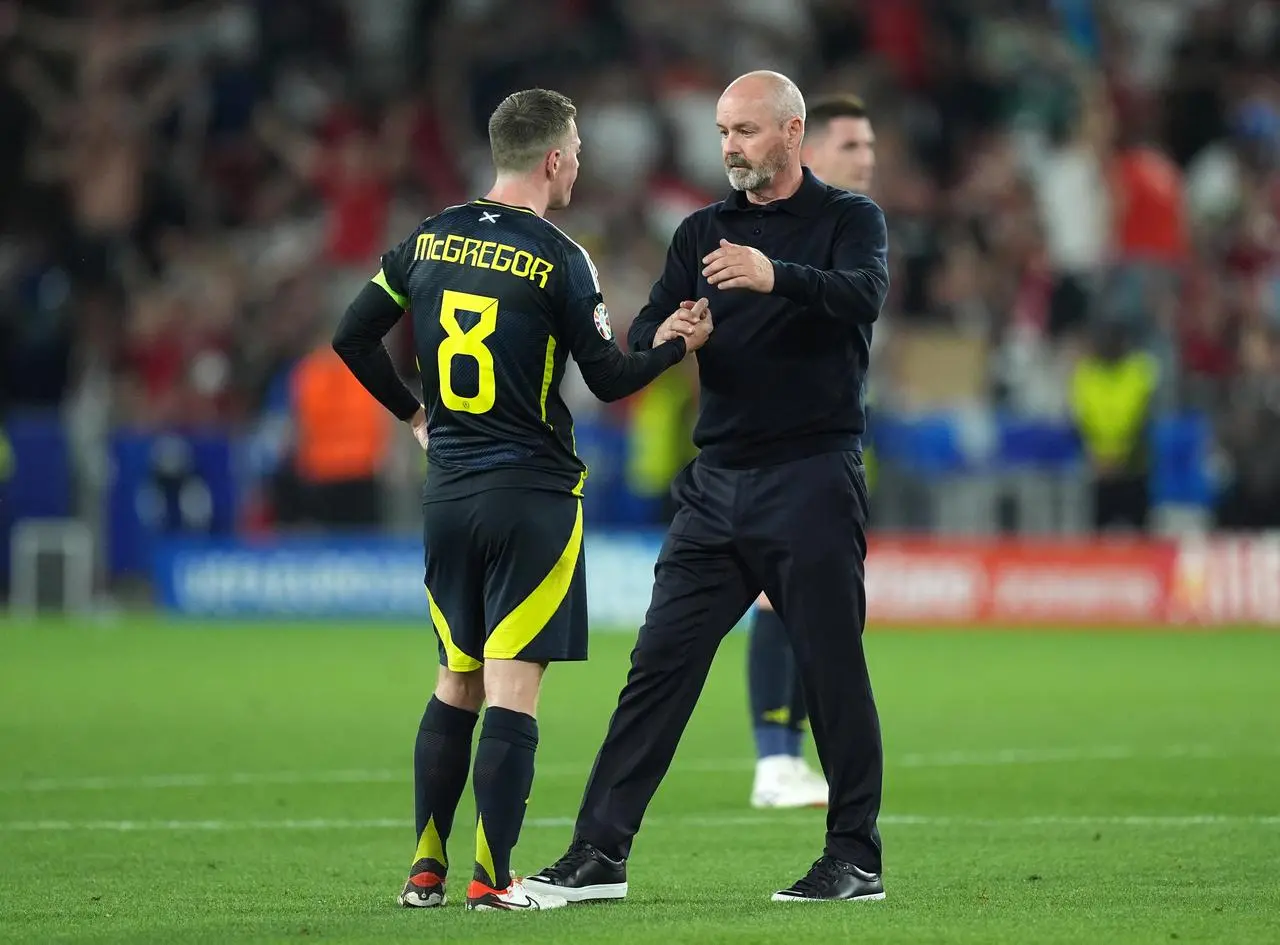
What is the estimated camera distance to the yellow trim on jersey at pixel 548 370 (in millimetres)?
7066

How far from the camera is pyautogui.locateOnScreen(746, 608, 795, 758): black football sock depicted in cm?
995

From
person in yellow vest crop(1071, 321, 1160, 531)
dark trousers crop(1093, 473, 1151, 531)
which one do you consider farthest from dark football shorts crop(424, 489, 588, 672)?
dark trousers crop(1093, 473, 1151, 531)

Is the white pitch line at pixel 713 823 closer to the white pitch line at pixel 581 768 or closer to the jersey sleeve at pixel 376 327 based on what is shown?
the white pitch line at pixel 581 768

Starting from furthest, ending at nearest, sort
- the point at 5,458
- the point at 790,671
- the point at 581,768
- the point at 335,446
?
1. the point at 5,458
2. the point at 335,446
3. the point at 581,768
4. the point at 790,671

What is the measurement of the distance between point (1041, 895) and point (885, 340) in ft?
47.3

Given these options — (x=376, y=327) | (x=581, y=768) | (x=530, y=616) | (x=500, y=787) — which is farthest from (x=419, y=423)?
(x=581, y=768)

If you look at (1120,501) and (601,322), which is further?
(1120,501)

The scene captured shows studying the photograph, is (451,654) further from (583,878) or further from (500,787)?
(583,878)

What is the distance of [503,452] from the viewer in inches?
277

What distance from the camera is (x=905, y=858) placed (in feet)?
26.9

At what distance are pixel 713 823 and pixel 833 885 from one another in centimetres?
230

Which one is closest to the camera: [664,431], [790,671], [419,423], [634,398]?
[419,423]

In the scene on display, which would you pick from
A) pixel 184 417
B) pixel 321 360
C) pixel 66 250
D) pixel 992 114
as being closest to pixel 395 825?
pixel 321 360

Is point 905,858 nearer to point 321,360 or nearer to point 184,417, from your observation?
point 321,360
